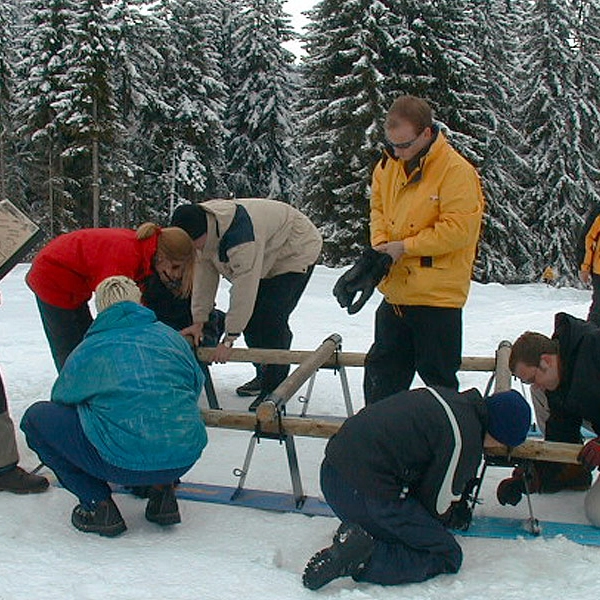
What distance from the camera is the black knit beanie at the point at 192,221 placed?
423cm

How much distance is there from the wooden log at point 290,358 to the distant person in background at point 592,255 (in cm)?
132

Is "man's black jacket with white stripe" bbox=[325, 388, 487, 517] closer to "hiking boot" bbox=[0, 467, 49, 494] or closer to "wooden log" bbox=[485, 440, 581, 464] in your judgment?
"wooden log" bbox=[485, 440, 581, 464]

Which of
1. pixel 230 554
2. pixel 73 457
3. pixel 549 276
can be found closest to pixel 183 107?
pixel 549 276

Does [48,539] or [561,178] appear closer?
[48,539]

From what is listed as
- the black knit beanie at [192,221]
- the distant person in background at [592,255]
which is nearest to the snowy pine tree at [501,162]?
the distant person in background at [592,255]

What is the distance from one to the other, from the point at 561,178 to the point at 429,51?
6763 millimetres

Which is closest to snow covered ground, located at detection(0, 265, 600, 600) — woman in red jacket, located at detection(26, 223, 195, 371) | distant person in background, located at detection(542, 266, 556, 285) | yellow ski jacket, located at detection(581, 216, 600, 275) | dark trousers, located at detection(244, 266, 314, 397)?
dark trousers, located at detection(244, 266, 314, 397)

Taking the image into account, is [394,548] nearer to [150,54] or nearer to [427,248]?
[427,248]

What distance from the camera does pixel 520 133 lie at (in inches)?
1052

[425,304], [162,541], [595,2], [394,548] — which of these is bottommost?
[162,541]

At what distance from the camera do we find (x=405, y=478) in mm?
2896

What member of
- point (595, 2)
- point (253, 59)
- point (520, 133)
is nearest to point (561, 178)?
point (520, 133)

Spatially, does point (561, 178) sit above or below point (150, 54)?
below

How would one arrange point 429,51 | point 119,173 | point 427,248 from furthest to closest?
point 119,173
point 429,51
point 427,248
